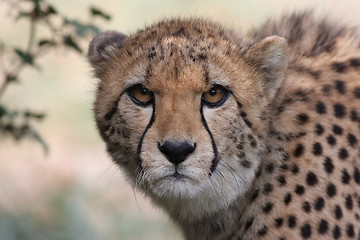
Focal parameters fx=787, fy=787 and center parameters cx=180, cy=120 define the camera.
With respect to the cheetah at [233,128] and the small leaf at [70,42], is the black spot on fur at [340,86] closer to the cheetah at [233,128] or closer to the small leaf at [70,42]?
the cheetah at [233,128]

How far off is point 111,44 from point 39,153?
2.83 m

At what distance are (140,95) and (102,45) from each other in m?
0.50

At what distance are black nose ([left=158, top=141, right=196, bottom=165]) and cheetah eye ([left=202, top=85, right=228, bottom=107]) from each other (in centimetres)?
25

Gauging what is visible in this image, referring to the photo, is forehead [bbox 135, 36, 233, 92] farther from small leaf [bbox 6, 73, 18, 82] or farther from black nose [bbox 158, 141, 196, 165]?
small leaf [bbox 6, 73, 18, 82]

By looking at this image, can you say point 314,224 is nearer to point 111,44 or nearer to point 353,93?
point 353,93

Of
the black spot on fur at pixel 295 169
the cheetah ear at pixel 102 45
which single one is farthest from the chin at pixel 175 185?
the cheetah ear at pixel 102 45

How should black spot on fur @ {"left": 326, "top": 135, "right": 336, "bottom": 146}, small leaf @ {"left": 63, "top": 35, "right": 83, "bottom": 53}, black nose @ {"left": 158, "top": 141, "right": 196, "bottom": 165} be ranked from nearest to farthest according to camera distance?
black nose @ {"left": 158, "top": 141, "right": 196, "bottom": 165}, black spot on fur @ {"left": 326, "top": 135, "right": 336, "bottom": 146}, small leaf @ {"left": 63, "top": 35, "right": 83, "bottom": 53}

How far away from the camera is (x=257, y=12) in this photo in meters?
8.20

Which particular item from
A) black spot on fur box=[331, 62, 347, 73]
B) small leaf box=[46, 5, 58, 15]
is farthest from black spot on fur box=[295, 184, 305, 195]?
small leaf box=[46, 5, 58, 15]

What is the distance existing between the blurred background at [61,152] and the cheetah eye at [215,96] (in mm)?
688

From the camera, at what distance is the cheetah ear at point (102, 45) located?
11.6 ft

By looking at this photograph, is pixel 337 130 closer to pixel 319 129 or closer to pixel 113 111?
pixel 319 129

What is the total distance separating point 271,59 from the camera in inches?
133

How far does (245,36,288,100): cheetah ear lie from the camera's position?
11.0 ft
